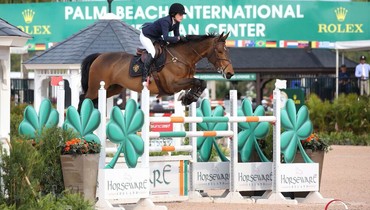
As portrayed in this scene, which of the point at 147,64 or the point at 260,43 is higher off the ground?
the point at 260,43

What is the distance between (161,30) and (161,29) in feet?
0.16

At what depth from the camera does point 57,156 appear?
9680 mm

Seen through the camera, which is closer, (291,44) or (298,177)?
(298,177)

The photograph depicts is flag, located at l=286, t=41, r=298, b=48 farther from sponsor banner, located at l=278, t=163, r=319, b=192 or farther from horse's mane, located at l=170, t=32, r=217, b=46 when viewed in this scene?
sponsor banner, located at l=278, t=163, r=319, b=192

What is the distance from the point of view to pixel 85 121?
10.2 meters

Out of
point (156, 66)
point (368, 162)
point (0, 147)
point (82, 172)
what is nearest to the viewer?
point (0, 147)

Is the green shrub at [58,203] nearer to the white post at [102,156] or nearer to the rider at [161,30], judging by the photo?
the white post at [102,156]

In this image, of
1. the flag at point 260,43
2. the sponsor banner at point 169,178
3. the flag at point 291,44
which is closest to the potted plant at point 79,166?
the sponsor banner at point 169,178

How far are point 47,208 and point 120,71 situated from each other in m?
5.31

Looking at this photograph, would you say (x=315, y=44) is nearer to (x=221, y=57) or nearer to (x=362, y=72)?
(x=362, y=72)

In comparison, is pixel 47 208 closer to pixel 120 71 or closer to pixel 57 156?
pixel 57 156

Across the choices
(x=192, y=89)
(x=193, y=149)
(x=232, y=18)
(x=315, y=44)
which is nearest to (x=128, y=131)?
(x=193, y=149)

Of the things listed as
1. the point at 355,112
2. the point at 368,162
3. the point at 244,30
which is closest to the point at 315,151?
the point at 368,162

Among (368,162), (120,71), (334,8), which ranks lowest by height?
(368,162)
